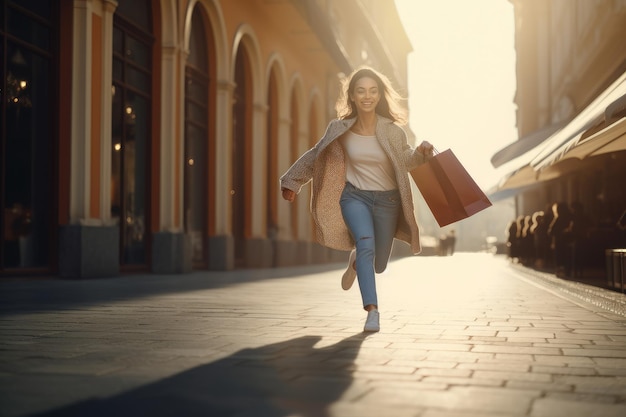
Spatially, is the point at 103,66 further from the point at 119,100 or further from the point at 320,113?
the point at 320,113

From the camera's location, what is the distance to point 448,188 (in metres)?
6.05

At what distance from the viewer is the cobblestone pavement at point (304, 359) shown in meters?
3.09

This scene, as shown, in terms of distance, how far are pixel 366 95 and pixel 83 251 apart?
262 inches

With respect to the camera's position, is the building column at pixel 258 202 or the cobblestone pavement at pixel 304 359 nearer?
the cobblestone pavement at pixel 304 359

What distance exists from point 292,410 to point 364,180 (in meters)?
3.18

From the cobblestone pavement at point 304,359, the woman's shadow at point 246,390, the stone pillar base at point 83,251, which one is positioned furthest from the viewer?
the stone pillar base at point 83,251

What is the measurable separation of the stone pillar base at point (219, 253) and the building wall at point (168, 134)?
2cm

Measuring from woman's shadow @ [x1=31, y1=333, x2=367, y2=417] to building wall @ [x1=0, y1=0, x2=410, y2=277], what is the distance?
758cm

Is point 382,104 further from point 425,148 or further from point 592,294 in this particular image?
point 592,294

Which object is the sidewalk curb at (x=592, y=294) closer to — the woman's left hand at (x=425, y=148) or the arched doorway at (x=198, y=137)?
the woman's left hand at (x=425, y=148)

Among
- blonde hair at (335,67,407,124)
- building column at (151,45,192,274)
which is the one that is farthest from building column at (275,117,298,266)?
blonde hair at (335,67,407,124)

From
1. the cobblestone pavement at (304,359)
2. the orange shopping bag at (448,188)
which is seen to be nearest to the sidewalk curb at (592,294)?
the cobblestone pavement at (304,359)

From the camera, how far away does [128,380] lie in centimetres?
359

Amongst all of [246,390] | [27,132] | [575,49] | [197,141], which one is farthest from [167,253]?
[575,49]
